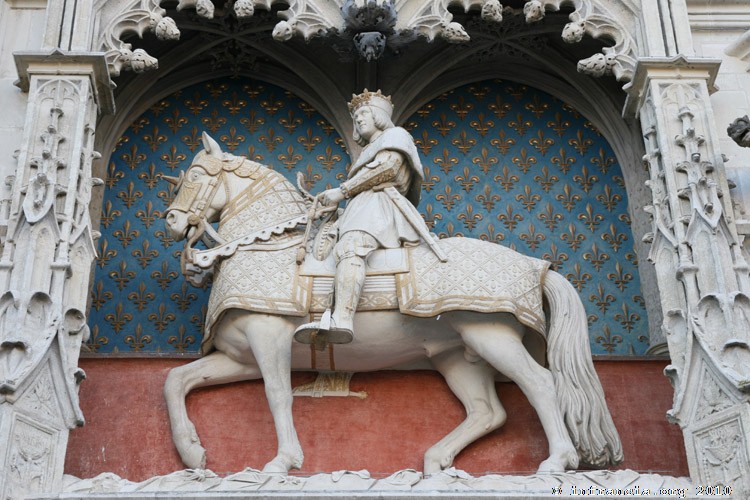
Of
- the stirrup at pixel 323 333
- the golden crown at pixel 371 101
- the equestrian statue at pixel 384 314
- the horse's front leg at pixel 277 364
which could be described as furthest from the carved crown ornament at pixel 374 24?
the stirrup at pixel 323 333

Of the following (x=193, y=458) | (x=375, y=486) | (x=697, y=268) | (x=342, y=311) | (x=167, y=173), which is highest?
(x=167, y=173)

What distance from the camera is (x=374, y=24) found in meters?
10.4

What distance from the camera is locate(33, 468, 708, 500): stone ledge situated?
323 inches

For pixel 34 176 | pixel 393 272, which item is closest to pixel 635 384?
pixel 393 272

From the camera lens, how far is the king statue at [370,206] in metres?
9.05

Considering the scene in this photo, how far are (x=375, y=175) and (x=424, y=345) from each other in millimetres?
1241

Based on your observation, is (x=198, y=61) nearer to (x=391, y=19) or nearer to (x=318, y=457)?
(x=391, y=19)

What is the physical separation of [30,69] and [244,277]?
2.25 metres

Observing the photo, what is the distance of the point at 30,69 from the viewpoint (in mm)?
10031

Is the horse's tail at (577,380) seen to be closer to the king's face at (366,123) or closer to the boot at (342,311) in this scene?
the boot at (342,311)

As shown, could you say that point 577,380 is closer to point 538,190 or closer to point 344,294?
point 344,294

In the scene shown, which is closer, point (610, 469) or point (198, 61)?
point (610, 469)

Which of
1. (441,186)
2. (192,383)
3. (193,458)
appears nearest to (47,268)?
(192,383)

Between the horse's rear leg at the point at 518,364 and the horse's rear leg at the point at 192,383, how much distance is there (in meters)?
1.50
